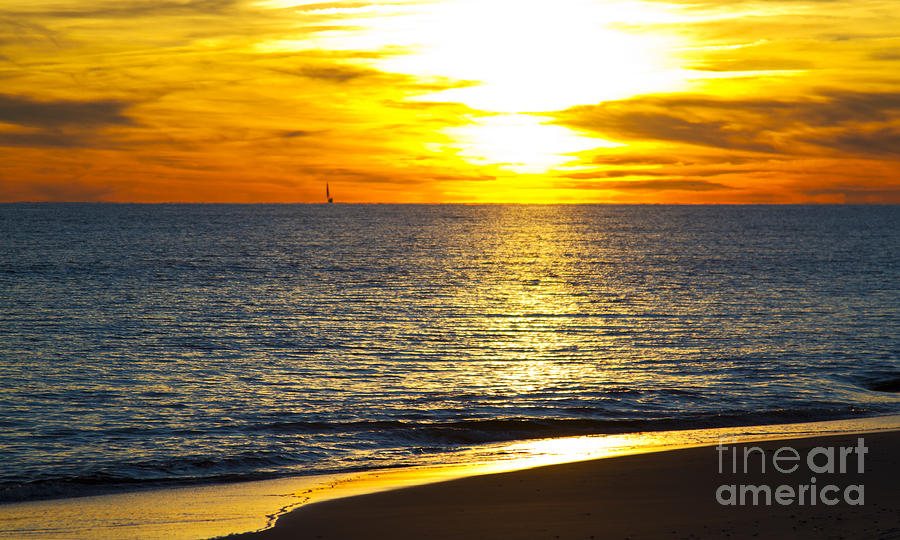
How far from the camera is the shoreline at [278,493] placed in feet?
40.5

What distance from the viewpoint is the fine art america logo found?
1262cm

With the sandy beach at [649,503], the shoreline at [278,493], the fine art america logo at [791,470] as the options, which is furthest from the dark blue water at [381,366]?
the fine art america logo at [791,470]

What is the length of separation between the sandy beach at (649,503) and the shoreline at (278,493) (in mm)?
610

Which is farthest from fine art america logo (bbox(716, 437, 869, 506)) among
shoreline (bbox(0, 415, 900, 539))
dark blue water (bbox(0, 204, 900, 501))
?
dark blue water (bbox(0, 204, 900, 501))

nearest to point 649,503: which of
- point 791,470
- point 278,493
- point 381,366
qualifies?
point 791,470

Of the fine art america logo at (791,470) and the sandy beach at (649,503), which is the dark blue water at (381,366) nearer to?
the sandy beach at (649,503)

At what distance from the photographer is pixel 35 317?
128ft

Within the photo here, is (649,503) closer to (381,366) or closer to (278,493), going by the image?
(278,493)

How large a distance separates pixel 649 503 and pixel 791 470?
337 cm

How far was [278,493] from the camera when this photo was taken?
577 inches

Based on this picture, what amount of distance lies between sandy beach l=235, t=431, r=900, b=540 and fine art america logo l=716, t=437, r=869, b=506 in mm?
20

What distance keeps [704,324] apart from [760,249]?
7637cm

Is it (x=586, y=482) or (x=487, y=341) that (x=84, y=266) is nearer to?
(x=487, y=341)

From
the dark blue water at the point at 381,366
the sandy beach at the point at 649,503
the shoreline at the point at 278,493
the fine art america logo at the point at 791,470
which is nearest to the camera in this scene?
the sandy beach at the point at 649,503
